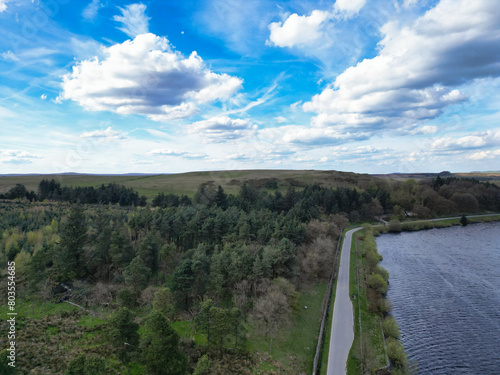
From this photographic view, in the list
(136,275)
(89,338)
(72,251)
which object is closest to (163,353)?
(89,338)

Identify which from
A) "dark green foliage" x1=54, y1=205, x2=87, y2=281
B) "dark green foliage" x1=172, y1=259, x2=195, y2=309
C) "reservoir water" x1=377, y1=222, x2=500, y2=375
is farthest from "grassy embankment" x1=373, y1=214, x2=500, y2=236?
"dark green foliage" x1=54, y1=205, x2=87, y2=281

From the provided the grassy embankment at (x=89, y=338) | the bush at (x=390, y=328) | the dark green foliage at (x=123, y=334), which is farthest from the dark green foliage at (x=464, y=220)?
the dark green foliage at (x=123, y=334)

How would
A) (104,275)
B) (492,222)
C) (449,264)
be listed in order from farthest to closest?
(492,222)
(449,264)
(104,275)

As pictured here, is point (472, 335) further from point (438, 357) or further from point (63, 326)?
point (63, 326)

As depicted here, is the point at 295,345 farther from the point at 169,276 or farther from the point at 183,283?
the point at 169,276

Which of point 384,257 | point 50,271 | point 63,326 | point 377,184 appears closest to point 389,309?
point 384,257

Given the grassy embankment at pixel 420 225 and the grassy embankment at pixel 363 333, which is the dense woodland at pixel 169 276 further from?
the grassy embankment at pixel 420 225
